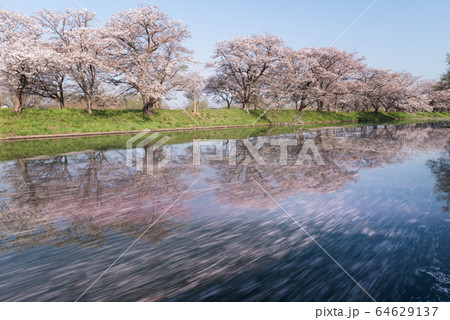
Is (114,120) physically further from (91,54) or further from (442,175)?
(442,175)

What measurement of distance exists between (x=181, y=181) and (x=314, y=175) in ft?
13.1

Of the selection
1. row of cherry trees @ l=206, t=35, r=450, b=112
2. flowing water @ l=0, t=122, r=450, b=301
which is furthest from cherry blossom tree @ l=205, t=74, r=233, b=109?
flowing water @ l=0, t=122, r=450, b=301

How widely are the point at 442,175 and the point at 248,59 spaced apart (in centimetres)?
3326

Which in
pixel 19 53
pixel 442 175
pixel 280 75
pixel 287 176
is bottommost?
pixel 287 176

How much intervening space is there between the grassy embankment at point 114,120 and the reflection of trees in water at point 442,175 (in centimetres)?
2367

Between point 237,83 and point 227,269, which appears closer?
point 227,269

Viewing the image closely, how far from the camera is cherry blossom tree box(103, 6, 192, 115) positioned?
26.8 metres

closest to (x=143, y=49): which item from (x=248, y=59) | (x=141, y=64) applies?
(x=141, y=64)

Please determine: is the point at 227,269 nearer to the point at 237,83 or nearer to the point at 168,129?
the point at 168,129

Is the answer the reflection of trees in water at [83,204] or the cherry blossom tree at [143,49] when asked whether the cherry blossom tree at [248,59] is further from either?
the reflection of trees in water at [83,204]

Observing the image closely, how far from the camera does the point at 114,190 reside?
21.1 feet

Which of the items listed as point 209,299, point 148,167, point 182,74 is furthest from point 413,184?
point 182,74

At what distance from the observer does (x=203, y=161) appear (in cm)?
1039

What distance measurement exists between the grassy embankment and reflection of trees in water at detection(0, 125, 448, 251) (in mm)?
13610
